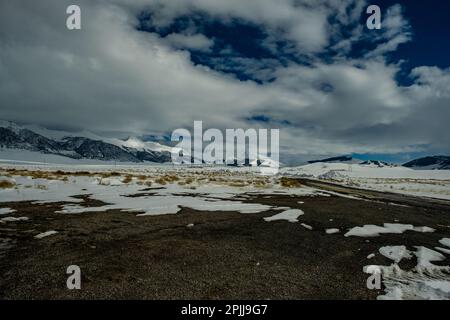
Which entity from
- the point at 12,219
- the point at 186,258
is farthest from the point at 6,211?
the point at 186,258

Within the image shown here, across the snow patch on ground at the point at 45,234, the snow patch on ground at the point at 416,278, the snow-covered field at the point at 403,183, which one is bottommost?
the snow-covered field at the point at 403,183

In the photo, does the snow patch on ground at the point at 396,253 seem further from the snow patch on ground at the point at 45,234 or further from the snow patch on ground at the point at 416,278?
the snow patch on ground at the point at 45,234

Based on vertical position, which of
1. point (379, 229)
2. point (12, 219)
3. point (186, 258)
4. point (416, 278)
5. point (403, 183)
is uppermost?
point (12, 219)

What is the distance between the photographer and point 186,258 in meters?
6.95

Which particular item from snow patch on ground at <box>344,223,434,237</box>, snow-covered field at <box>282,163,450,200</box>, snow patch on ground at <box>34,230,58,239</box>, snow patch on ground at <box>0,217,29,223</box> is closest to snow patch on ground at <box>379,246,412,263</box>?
snow patch on ground at <box>344,223,434,237</box>

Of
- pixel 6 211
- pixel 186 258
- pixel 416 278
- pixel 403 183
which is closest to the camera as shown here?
pixel 416 278

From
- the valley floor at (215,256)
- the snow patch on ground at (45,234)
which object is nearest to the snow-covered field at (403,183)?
the valley floor at (215,256)

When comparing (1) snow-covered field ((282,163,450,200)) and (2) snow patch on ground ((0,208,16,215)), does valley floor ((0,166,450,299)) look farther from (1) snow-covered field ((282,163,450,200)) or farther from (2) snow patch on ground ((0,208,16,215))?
(1) snow-covered field ((282,163,450,200))

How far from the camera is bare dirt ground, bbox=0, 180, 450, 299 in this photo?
203 inches

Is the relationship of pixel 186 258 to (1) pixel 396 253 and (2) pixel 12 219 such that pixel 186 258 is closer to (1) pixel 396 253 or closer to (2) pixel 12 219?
(1) pixel 396 253

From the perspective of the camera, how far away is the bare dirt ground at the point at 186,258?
203 inches

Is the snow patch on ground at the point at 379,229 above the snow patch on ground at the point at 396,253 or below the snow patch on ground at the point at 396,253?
below
